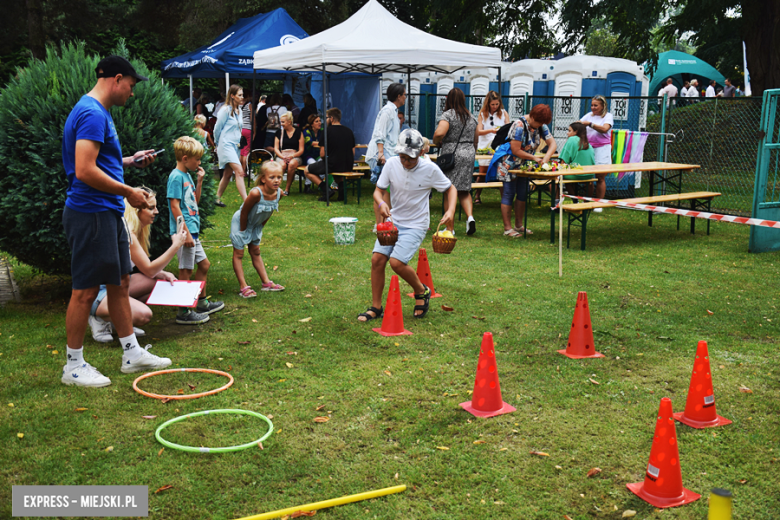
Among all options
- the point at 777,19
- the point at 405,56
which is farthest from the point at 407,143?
the point at 777,19

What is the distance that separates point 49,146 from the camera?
584 centimetres

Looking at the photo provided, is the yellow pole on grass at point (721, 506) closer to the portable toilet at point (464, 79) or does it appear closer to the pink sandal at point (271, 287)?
the pink sandal at point (271, 287)

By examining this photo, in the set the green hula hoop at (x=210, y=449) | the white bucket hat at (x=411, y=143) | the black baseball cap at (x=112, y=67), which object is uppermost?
the black baseball cap at (x=112, y=67)

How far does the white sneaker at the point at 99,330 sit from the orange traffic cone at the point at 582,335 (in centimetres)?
375

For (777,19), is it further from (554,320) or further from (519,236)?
(554,320)

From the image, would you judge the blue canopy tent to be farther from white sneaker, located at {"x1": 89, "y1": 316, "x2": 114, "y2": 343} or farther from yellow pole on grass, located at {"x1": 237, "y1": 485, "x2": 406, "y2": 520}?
yellow pole on grass, located at {"x1": 237, "y1": 485, "x2": 406, "y2": 520}

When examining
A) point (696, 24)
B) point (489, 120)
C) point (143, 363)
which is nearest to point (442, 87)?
point (489, 120)

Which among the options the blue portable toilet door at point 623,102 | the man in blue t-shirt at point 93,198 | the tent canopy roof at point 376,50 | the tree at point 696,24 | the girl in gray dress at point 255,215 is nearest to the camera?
the man in blue t-shirt at point 93,198

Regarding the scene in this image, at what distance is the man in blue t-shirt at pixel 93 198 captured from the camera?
419cm

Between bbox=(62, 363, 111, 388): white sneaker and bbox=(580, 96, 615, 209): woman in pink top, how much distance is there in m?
9.75

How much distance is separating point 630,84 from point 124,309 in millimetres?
13745

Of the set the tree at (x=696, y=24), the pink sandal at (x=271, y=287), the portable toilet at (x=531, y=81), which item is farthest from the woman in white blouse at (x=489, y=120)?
the pink sandal at (x=271, y=287)

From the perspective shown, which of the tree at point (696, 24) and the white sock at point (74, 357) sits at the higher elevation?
the tree at point (696, 24)

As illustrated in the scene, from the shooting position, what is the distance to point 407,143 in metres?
5.82
